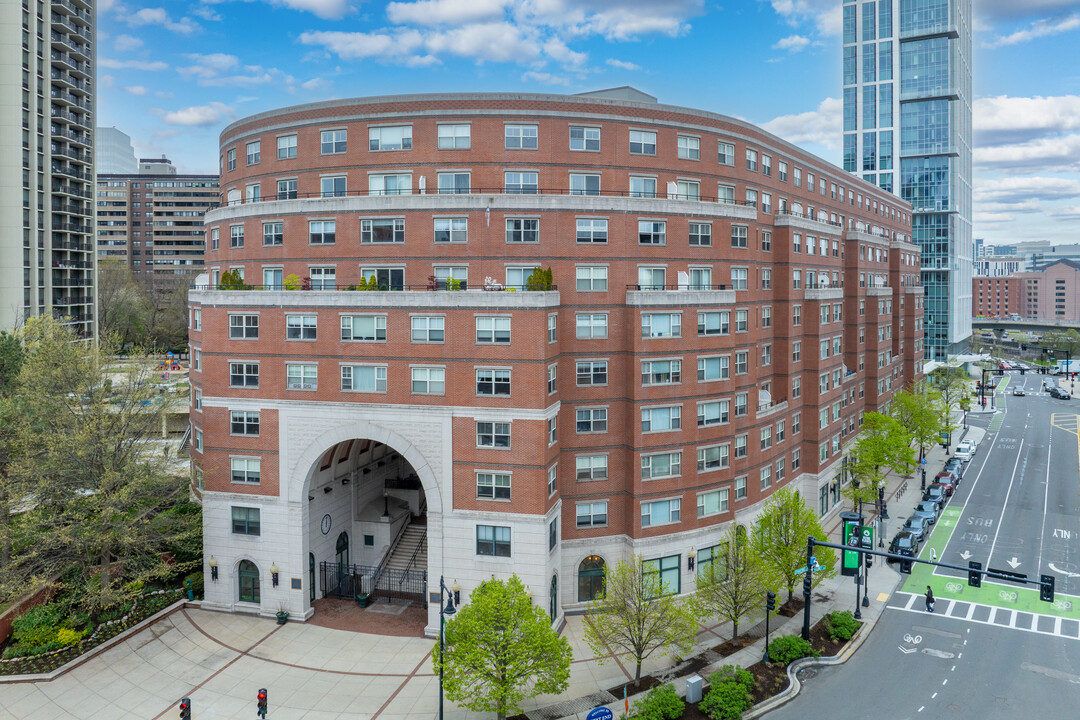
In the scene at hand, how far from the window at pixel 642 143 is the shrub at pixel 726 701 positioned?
2854cm

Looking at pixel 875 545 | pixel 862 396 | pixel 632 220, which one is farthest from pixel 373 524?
pixel 862 396

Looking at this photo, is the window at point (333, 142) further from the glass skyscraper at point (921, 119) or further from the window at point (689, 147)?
the glass skyscraper at point (921, 119)

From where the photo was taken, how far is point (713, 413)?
1564 inches

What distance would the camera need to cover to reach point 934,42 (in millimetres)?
115750

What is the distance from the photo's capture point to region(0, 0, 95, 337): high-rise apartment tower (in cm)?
7906

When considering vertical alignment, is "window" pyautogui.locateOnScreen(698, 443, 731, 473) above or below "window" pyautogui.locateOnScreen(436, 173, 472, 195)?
below

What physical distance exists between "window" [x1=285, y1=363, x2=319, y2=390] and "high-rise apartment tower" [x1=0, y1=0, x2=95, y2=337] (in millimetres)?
55962

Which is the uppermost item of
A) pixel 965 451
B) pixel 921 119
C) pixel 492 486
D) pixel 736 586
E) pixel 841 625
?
pixel 921 119

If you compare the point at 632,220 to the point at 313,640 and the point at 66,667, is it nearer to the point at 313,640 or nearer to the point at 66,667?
the point at 313,640

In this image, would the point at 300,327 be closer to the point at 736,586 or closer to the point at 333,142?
the point at 333,142

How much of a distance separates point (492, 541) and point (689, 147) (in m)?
26.2

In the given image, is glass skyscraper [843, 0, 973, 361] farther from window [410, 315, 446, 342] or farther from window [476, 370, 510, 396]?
window [410, 315, 446, 342]

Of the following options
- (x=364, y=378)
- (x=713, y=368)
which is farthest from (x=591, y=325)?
(x=364, y=378)

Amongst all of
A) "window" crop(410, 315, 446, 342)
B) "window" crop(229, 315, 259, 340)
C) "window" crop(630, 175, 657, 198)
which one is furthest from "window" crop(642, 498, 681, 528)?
"window" crop(229, 315, 259, 340)
